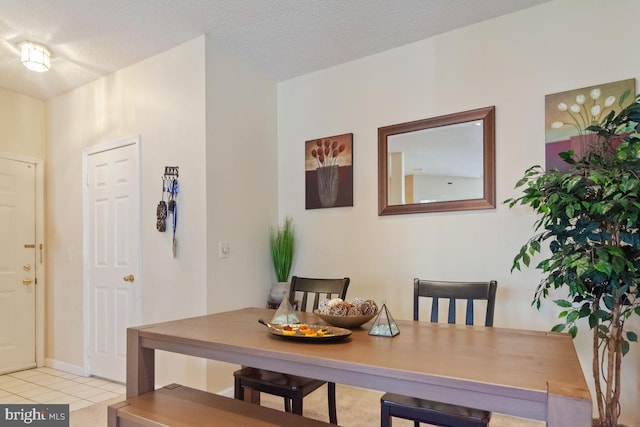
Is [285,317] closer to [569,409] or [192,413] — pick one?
[192,413]

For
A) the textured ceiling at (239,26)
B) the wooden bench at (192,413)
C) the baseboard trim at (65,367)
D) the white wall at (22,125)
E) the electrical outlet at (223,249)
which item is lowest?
the baseboard trim at (65,367)

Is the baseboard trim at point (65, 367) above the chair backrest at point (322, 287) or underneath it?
underneath

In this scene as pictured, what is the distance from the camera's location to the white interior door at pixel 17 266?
12.5 feet

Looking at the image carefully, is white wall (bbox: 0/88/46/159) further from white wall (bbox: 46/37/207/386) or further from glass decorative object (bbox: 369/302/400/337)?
glass decorative object (bbox: 369/302/400/337)

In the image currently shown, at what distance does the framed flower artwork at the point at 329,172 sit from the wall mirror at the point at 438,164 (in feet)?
0.97

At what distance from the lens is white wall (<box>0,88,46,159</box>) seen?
12.8ft

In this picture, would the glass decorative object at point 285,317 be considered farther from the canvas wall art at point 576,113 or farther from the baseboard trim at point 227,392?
the canvas wall art at point 576,113

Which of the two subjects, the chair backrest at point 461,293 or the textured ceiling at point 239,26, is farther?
the textured ceiling at point 239,26

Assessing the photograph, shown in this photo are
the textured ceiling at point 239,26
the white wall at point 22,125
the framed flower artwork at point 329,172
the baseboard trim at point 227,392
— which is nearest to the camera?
the textured ceiling at point 239,26

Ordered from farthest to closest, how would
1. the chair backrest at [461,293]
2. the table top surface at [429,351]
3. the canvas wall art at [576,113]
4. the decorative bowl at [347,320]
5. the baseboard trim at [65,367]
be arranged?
the baseboard trim at [65,367] < the canvas wall art at [576,113] < the chair backrest at [461,293] < the decorative bowl at [347,320] < the table top surface at [429,351]

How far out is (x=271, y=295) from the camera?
11.3 ft

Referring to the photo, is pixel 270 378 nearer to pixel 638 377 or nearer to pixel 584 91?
pixel 638 377
